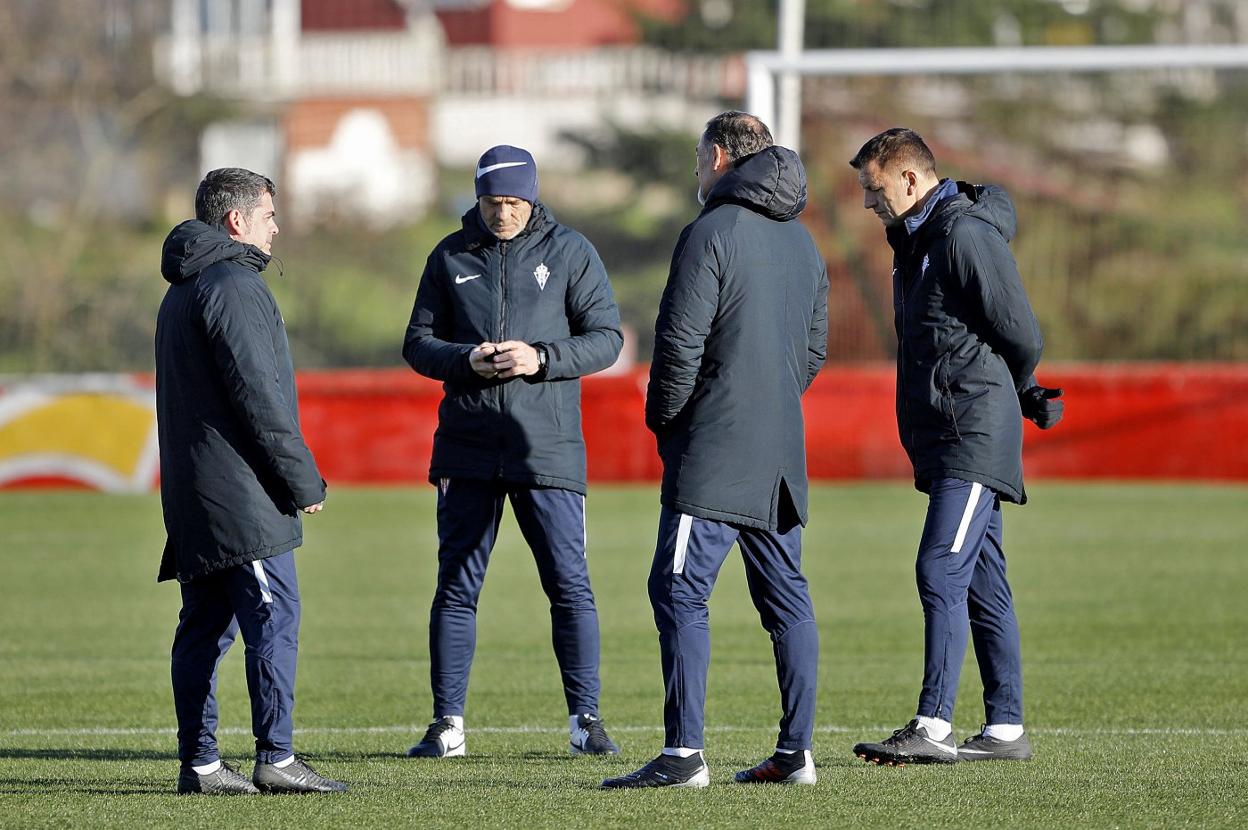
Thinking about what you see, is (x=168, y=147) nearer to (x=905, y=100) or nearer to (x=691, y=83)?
(x=691, y=83)

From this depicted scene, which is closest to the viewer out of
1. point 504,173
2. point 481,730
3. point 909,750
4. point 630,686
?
point 909,750

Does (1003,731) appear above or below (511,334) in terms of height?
below

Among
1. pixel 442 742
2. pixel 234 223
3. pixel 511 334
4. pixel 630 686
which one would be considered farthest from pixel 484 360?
pixel 630 686

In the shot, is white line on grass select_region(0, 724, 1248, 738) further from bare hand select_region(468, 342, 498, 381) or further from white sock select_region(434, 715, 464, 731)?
bare hand select_region(468, 342, 498, 381)

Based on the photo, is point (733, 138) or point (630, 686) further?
point (630, 686)

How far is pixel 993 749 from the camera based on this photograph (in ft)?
22.0

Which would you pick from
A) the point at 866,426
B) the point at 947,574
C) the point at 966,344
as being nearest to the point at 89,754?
the point at 947,574

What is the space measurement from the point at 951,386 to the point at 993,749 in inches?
50.6

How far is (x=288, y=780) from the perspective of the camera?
6.03m

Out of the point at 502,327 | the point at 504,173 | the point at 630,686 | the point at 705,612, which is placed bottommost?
the point at 630,686

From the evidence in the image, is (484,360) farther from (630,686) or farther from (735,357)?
(630,686)

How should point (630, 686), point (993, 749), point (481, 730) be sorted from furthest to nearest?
point (630, 686), point (481, 730), point (993, 749)

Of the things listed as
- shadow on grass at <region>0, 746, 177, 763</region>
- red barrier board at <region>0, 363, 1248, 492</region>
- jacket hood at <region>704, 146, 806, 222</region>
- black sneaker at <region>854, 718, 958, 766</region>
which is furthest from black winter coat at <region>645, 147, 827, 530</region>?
red barrier board at <region>0, 363, 1248, 492</region>

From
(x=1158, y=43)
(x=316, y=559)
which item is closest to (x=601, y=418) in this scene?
(x=316, y=559)
